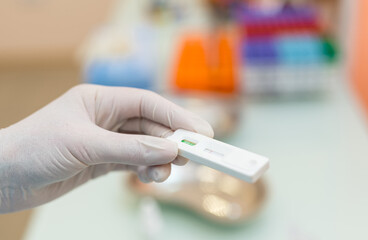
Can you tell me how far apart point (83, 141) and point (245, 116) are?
0.67m

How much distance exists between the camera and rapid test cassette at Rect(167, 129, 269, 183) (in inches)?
16.0

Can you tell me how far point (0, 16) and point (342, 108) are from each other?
2.48 metres

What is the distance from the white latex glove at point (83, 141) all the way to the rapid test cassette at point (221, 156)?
0.02 metres

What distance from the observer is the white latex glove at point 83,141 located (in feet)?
1.56

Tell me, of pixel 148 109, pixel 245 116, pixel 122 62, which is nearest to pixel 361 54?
pixel 245 116

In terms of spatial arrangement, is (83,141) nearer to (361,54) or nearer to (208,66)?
(208,66)

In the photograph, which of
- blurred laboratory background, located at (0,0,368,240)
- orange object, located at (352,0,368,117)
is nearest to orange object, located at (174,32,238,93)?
blurred laboratory background, located at (0,0,368,240)

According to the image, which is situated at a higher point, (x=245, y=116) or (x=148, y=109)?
(x=148, y=109)

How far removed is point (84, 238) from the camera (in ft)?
2.45

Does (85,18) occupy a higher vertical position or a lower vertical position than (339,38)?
lower

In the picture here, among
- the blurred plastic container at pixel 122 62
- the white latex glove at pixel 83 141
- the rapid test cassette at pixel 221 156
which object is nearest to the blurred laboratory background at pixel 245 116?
the blurred plastic container at pixel 122 62

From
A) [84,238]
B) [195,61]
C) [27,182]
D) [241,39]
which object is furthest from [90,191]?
[241,39]

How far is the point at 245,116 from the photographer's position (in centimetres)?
108

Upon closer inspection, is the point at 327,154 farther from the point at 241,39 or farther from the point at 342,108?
the point at 241,39
